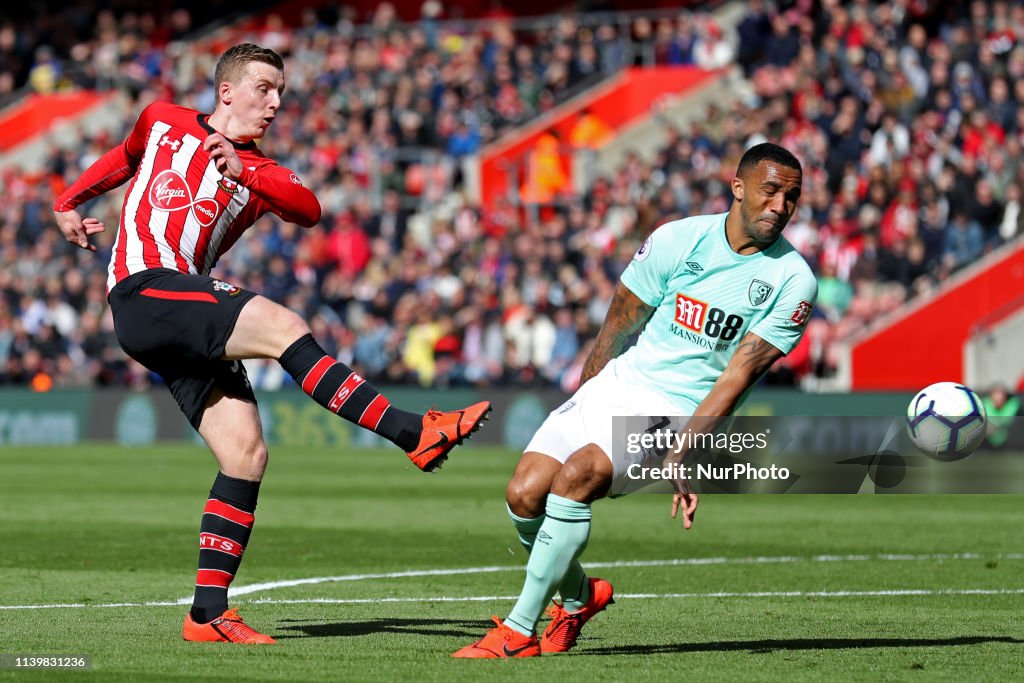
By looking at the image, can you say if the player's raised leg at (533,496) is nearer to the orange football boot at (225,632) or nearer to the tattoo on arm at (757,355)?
the tattoo on arm at (757,355)

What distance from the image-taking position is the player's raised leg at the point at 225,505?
782 centimetres

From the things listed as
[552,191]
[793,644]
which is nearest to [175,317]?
[793,644]

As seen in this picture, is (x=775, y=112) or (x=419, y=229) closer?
(x=775, y=112)

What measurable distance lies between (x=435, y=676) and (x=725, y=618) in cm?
251

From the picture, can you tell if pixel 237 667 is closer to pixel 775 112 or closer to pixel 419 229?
pixel 775 112

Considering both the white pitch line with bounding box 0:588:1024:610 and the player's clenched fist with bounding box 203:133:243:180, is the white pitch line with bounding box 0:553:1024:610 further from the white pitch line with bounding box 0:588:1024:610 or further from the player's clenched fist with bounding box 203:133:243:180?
the player's clenched fist with bounding box 203:133:243:180

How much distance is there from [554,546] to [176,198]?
2.22m

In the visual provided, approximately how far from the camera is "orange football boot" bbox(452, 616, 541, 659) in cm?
727

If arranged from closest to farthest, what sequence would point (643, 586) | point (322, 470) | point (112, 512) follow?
1. point (643, 586)
2. point (112, 512)
3. point (322, 470)

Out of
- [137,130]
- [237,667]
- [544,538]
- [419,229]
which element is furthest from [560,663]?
[419,229]

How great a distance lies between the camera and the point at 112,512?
15641 millimetres

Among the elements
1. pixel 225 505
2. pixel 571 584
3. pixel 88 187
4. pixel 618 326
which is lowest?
pixel 571 584

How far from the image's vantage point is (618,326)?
25.5 feet

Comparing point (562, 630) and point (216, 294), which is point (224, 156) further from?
point (562, 630)
